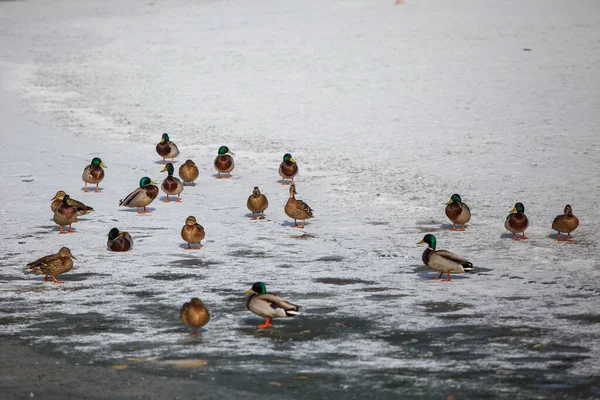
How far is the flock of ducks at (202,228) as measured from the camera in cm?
859

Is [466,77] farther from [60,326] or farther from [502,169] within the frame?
[60,326]

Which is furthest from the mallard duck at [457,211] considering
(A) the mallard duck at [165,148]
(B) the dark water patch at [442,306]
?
(A) the mallard duck at [165,148]

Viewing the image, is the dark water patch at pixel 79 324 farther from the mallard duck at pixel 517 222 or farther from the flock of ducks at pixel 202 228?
the mallard duck at pixel 517 222

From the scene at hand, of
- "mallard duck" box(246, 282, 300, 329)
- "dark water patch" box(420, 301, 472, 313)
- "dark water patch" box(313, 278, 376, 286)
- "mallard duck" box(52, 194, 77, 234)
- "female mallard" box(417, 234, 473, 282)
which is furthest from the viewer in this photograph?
"mallard duck" box(52, 194, 77, 234)

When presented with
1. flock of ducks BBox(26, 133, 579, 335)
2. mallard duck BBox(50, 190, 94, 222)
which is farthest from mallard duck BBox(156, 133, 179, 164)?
mallard duck BBox(50, 190, 94, 222)

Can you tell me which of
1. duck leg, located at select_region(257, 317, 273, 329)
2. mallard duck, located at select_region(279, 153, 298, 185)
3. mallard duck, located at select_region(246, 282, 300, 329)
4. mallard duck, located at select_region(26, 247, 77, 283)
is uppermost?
mallard duck, located at select_region(279, 153, 298, 185)

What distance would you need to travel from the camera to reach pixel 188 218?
11.8 meters

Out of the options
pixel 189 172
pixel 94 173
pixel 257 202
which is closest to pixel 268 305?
Answer: pixel 257 202

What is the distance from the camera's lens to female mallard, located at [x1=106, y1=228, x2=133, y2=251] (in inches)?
459

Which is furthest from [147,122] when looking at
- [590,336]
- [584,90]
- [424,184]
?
[590,336]

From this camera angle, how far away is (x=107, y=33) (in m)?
31.5

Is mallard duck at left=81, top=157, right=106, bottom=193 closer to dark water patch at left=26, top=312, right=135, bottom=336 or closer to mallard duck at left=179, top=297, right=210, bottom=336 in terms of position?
dark water patch at left=26, top=312, right=135, bottom=336

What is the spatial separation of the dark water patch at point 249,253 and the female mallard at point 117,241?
1.34m

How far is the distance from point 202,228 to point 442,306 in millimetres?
3633
